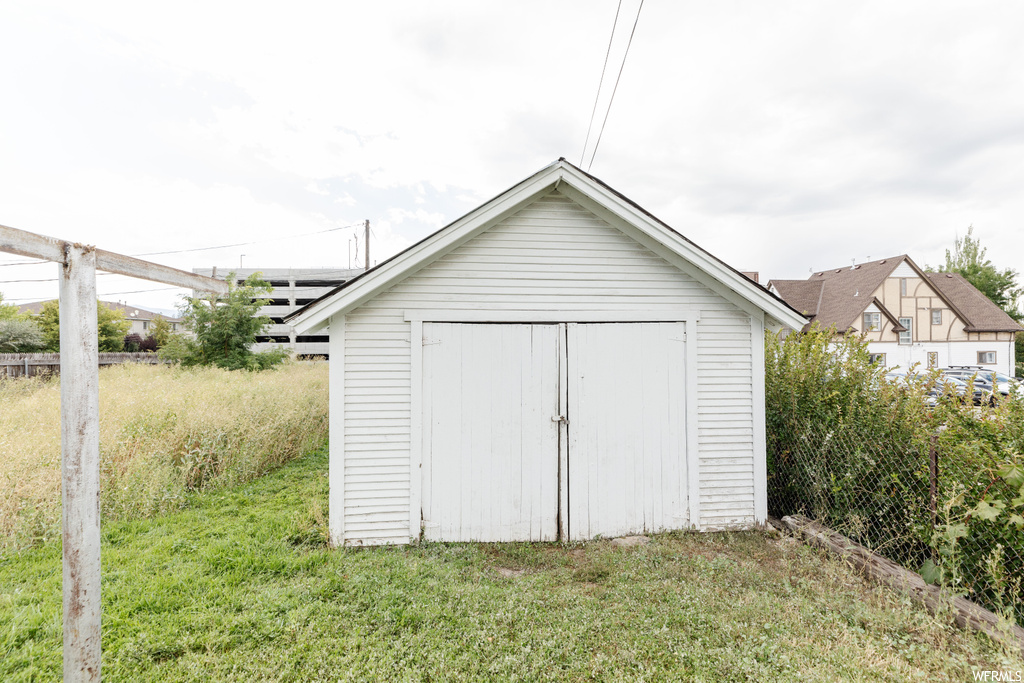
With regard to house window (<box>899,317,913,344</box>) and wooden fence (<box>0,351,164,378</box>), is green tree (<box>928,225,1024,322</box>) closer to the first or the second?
house window (<box>899,317,913,344</box>)

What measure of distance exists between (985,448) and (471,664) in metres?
4.38

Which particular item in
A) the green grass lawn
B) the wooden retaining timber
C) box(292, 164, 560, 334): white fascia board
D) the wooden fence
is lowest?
the green grass lawn

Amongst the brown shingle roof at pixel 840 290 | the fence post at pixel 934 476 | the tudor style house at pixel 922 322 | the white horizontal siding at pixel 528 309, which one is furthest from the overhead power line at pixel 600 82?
the tudor style house at pixel 922 322

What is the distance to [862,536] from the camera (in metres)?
4.22

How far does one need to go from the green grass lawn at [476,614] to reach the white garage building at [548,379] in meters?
0.46

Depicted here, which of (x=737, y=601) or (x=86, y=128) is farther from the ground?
(x=86, y=128)

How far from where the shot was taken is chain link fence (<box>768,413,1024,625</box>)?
3.04 metres

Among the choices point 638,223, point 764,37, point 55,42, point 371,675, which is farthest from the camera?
point 764,37

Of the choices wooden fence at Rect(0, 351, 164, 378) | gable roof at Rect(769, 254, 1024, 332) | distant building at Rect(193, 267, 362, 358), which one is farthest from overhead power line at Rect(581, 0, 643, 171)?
distant building at Rect(193, 267, 362, 358)

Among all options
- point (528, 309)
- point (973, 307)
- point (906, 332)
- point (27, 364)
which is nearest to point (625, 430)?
point (528, 309)

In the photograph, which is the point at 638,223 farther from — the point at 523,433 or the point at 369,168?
the point at 369,168

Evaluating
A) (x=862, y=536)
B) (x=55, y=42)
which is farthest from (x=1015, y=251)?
(x=55, y=42)

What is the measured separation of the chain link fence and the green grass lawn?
1.92 feet

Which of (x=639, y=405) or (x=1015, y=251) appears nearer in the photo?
(x=639, y=405)
